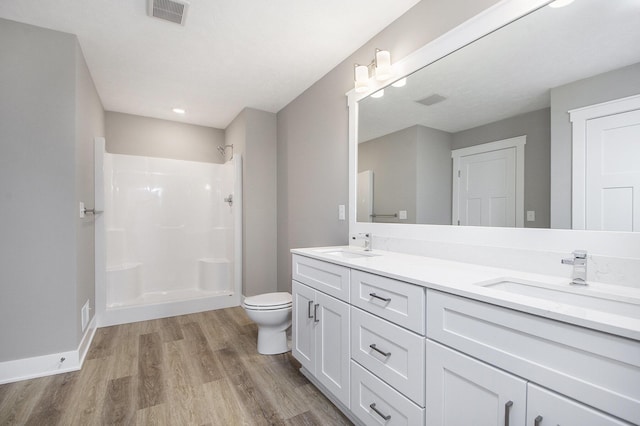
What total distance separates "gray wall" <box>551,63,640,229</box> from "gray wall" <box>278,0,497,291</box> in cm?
58

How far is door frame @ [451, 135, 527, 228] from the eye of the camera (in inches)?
51.8

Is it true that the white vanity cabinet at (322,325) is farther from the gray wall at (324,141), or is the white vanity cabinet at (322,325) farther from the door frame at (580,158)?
the door frame at (580,158)

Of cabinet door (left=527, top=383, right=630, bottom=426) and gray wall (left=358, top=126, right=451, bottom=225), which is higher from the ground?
gray wall (left=358, top=126, right=451, bottom=225)

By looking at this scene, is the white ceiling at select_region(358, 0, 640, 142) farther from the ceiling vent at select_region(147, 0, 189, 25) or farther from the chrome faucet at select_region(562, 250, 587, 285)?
the ceiling vent at select_region(147, 0, 189, 25)

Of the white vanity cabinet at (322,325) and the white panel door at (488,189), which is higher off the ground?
the white panel door at (488,189)

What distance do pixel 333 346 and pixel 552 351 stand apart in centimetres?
107

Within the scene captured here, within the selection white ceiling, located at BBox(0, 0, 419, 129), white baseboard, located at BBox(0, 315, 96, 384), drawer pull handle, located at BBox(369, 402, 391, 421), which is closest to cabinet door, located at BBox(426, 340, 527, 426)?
drawer pull handle, located at BBox(369, 402, 391, 421)

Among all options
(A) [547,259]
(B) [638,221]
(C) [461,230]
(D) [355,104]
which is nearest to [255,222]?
(D) [355,104]

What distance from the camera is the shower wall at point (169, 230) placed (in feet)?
11.2

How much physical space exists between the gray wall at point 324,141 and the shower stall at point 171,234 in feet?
2.24

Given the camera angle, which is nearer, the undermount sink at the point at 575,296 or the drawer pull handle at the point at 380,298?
the undermount sink at the point at 575,296

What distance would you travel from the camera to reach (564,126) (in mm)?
1177

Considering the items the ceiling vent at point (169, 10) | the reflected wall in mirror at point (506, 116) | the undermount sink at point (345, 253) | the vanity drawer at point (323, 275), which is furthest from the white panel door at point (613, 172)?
the ceiling vent at point (169, 10)

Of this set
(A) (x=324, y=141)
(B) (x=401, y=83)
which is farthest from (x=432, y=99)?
(A) (x=324, y=141)
